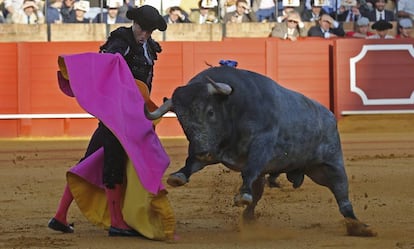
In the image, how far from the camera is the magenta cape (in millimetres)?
4781

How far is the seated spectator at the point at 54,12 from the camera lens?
13602 mm

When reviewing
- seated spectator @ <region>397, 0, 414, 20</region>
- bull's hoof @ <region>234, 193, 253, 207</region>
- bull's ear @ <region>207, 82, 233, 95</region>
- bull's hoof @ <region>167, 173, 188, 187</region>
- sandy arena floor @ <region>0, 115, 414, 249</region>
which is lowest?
sandy arena floor @ <region>0, 115, 414, 249</region>

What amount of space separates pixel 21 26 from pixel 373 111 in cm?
488

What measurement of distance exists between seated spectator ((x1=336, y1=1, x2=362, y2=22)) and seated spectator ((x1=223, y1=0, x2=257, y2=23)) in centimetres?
117

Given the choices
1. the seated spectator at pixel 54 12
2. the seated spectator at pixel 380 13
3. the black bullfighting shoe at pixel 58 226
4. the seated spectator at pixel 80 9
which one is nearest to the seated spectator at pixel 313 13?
the seated spectator at pixel 380 13

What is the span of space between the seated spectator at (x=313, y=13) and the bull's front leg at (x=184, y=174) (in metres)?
8.94

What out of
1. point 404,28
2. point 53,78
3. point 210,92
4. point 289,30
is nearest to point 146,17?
point 210,92

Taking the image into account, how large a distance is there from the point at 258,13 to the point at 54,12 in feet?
9.12

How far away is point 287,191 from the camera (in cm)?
711

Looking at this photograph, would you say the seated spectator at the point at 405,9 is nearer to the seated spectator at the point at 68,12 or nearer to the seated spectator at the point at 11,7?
the seated spectator at the point at 68,12

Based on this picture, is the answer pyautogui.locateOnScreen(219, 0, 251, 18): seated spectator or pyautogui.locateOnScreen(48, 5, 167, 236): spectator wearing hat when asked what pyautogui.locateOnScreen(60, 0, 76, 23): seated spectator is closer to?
pyautogui.locateOnScreen(219, 0, 251, 18): seated spectator

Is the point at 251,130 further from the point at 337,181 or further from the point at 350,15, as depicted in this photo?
the point at 350,15

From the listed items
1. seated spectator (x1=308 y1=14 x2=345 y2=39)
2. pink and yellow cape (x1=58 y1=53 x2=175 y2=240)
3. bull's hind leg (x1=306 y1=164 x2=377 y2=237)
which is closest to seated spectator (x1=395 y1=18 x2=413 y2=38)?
seated spectator (x1=308 y1=14 x2=345 y2=39)

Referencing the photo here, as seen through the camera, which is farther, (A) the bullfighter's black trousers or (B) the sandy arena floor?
(A) the bullfighter's black trousers
